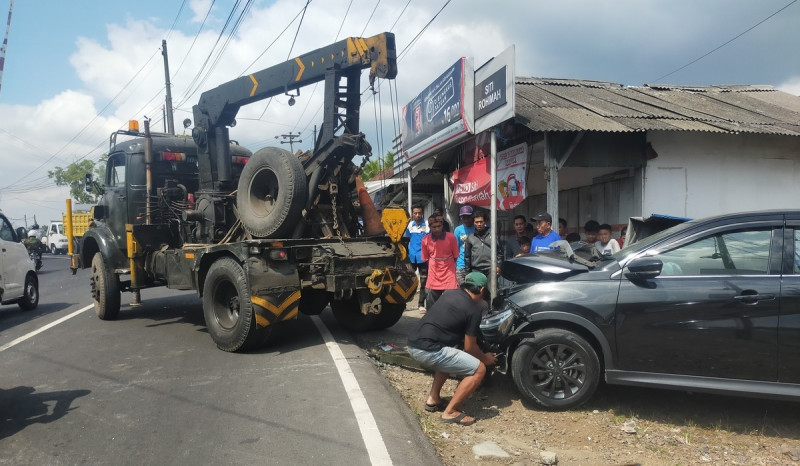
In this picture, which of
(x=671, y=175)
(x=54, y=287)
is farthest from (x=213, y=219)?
(x=54, y=287)

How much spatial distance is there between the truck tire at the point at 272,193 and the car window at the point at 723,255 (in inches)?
156

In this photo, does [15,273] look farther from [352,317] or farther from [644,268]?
[644,268]

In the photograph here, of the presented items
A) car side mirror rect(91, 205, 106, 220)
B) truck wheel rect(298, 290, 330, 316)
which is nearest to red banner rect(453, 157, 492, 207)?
truck wheel rect(298, 290, 330, 316)

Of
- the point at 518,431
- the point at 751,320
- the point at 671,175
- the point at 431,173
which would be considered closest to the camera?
the point at 751,320

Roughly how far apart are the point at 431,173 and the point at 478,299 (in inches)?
349

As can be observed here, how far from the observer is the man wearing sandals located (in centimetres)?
412

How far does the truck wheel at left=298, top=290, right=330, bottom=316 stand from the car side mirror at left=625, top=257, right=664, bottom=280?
3985 millimetres

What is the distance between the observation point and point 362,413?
4051 mm

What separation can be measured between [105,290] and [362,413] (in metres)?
6.27

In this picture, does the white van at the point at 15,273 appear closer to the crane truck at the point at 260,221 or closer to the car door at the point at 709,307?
the crane truck at the point at 260,221

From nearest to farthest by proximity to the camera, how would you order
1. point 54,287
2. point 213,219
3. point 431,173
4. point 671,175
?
1. point 213,219
2. point 671,175
3. point 431,173
4. point 54,287

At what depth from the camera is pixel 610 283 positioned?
4090mm

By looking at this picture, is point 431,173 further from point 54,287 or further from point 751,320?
point 54,287

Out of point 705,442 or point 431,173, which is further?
point 431,173
